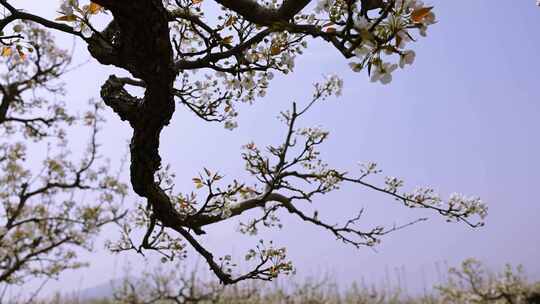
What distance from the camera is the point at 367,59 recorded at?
1.12m

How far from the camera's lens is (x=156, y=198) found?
2.41 metres

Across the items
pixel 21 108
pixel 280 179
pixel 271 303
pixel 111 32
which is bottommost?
pixel 271 303

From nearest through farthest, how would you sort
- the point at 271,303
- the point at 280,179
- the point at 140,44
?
the point at 140,44, the point at 280,179, the point at 271,303

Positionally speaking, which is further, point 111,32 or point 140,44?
point 111,32

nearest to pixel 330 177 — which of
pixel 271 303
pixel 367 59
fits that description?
pixel 367 59

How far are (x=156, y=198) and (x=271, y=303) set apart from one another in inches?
543

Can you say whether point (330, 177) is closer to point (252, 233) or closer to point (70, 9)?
point (252, 233)

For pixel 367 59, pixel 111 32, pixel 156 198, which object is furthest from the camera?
pixel 156 198

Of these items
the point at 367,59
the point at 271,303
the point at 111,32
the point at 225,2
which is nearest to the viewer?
the point at 367,59

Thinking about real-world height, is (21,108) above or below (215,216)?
above

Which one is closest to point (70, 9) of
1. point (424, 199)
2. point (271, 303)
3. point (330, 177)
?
point (330, 177)

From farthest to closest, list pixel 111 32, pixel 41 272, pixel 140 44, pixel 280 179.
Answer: pixel 41 272
pixel 280 179
pixel 111 32
pixel 140 44

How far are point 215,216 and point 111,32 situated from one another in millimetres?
1222

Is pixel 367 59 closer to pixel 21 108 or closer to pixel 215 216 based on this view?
pixel 215 216
